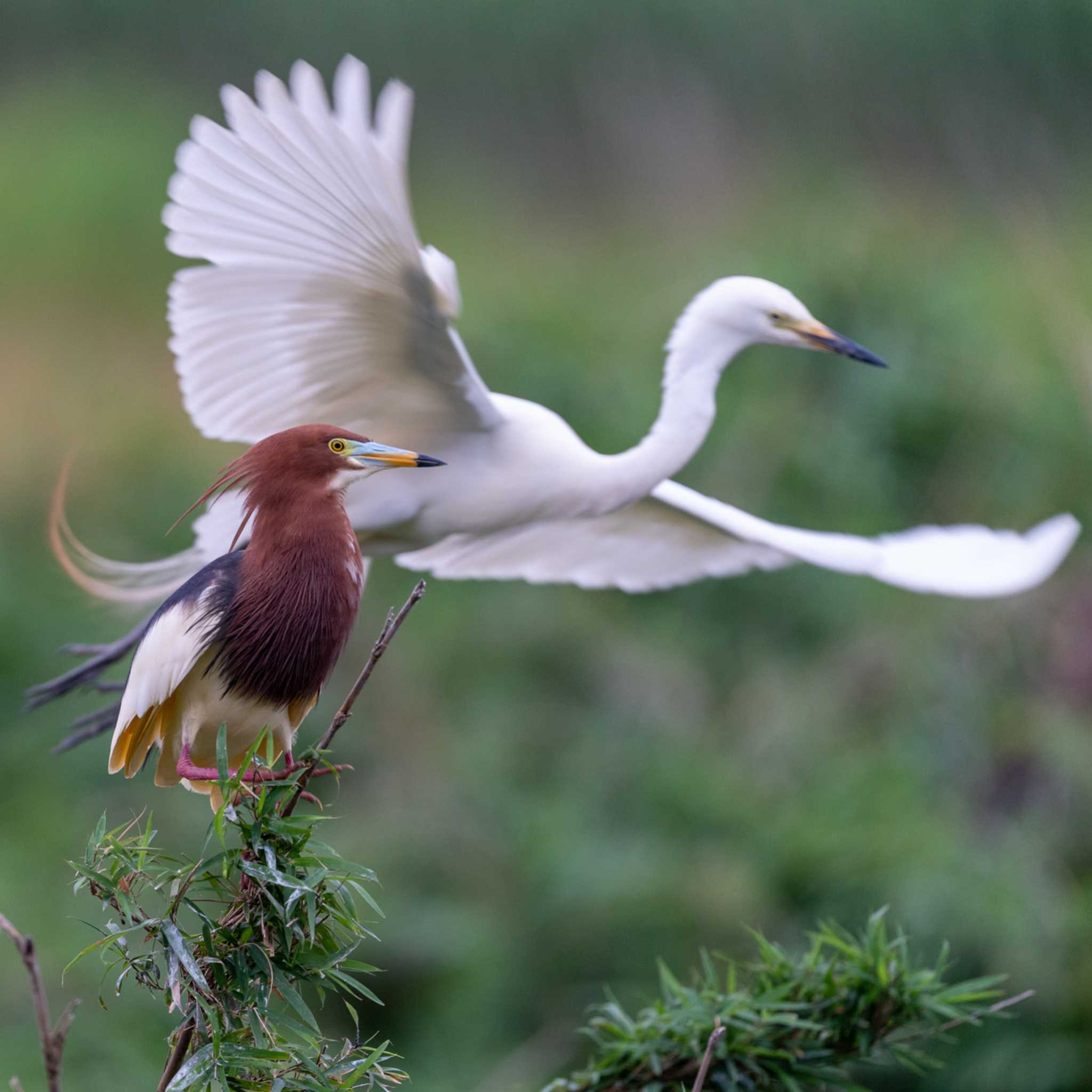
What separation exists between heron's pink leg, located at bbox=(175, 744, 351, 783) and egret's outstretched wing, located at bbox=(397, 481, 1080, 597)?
1012 millimetres

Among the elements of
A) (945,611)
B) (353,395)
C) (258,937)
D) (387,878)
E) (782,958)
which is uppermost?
(353,395)

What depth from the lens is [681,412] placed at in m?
2.02

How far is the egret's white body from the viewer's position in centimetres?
157

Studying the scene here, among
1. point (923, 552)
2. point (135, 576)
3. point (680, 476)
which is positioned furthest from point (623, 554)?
point (680, 476)

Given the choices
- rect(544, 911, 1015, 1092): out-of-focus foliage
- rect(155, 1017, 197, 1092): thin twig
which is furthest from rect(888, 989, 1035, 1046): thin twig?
rect(155, 1017, 197, 1092): thin twig

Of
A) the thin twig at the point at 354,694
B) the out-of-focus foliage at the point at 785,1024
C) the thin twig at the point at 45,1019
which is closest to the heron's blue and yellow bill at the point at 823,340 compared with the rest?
the out-of-focus foliage at the point at 785,1024

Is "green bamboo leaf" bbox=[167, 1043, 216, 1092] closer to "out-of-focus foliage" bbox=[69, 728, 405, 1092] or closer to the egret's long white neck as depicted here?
"out-of-focus foliage" bbox=[69, 728, 405, 1092]

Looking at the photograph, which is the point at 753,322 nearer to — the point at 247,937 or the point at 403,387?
the point at 403,387

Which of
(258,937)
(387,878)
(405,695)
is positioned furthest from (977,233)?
(258,937)

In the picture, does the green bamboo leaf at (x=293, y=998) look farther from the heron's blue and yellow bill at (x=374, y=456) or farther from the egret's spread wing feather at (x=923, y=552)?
the egret's spread wing feather at (x=923, y=552)

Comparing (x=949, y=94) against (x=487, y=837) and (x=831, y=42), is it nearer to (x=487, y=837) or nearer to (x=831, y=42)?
(x=831, y=42)

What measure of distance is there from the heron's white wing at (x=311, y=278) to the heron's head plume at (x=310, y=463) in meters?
0.40

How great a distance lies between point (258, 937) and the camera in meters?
1.07

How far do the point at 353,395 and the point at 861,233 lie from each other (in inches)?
165
